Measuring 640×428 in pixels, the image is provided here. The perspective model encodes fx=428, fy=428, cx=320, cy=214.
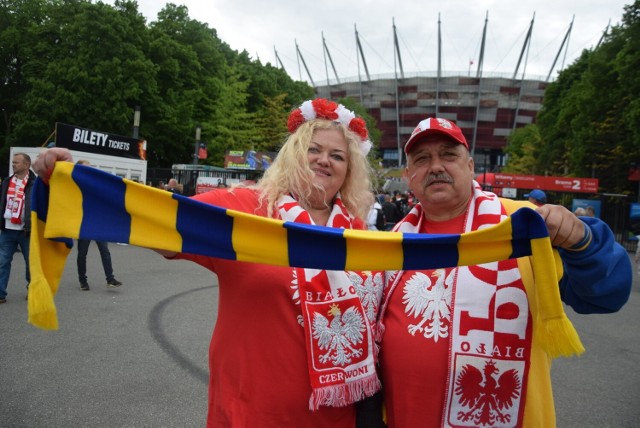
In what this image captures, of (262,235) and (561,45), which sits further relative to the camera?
(561,45)

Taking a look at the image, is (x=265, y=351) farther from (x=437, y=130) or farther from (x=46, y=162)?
(x=437, y=130)

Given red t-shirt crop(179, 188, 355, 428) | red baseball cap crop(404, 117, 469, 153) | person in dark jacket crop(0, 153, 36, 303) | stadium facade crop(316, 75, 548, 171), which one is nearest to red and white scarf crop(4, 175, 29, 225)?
person in dark jacket crop(0, 153, 36, 303)

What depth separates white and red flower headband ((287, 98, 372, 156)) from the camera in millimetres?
2008

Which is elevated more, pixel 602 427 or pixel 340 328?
pixel 340 328

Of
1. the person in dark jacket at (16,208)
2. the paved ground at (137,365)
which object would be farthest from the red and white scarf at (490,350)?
the person in dark jacket at (16,208)

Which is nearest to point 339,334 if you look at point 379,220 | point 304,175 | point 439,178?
point 304,175

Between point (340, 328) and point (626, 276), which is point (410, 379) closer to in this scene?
point (340, 328)

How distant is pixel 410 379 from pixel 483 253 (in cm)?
59

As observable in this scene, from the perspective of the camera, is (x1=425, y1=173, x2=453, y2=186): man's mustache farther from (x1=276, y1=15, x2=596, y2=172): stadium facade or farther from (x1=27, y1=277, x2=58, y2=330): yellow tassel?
(x1=276, y1=15, x2=596, y2=172): stadium facade

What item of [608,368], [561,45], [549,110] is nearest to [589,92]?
[549,110]

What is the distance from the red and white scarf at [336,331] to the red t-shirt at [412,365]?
0.23 feet

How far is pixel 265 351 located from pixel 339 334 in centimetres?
28

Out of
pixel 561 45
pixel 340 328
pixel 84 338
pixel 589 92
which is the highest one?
pixel 561 45

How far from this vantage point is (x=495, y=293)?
1.58 metres
